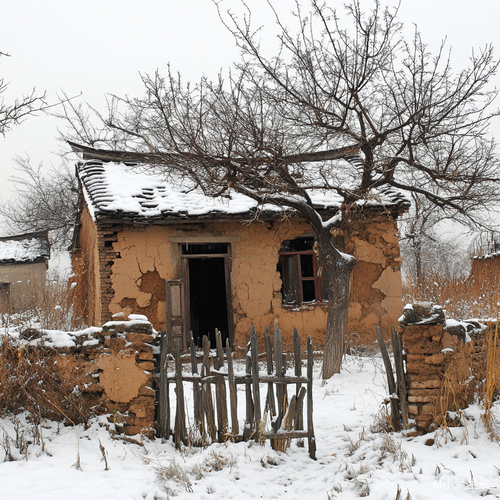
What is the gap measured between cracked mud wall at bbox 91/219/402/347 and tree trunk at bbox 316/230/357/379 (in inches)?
60.6

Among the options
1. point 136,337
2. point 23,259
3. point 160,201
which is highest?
point 160,201

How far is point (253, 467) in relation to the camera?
3746 millimetres

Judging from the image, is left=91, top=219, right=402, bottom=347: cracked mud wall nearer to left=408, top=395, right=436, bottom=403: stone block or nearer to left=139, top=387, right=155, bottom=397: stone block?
left=139, top=387, right=155, bottom=397: stone block

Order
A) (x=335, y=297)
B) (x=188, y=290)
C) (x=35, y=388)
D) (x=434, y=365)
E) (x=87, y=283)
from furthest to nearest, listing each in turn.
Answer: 1. (x=87, y=283)
2. (x=188, y=290)
3. (x=335, y=297)
4. (x=434, y=365)
5. (x=35, y=388)

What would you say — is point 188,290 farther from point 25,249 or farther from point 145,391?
point 25,249

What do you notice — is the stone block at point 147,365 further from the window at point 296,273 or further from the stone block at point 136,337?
the window at point 296,273

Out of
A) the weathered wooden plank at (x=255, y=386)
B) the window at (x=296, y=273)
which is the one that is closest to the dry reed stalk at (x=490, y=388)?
the weathered wooden plank at (x=255, y=386)

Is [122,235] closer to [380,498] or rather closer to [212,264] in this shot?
[212,264]

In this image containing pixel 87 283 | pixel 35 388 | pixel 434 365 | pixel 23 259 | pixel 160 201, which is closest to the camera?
pixel 35 388

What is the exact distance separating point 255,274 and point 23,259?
12.9m

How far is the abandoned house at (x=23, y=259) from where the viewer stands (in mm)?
17875

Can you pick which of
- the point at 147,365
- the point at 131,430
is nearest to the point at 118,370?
the point at 147,365

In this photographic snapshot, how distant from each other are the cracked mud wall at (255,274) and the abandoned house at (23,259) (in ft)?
37.0

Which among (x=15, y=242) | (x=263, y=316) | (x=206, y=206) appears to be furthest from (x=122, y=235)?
(x=15, y=242)
